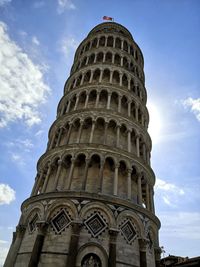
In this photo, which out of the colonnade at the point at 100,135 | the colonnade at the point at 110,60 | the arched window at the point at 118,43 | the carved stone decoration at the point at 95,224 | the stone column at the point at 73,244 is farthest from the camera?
the arched window at the point at 118,43

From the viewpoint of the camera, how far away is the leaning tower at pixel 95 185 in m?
12.9

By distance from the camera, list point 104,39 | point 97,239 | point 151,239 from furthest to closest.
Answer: point 104,39, point 151,239, point 97,239

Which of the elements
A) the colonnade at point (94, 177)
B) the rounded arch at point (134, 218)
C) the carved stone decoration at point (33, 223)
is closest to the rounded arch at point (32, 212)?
the carved stone decoration at point (33, 223)

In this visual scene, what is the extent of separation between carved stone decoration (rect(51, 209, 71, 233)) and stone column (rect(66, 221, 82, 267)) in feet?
2.29

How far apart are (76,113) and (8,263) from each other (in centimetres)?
1190

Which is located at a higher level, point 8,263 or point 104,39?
point 104,39

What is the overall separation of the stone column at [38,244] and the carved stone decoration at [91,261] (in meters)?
2.54

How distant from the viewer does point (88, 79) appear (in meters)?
23.7

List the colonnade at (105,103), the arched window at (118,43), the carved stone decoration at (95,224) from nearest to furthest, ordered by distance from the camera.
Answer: the carved stone decoration at (95,224), the colonnade at (105,103), the arched window at (118,43)

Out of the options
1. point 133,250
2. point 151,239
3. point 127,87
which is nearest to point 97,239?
point 133,250

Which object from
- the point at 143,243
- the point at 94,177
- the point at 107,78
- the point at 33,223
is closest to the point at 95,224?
the point at 143,243

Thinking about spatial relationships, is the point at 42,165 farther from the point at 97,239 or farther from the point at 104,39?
the point at 104,39

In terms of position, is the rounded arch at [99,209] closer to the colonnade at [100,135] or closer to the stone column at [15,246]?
the stone column at [15,246]

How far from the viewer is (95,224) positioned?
13625 mm
